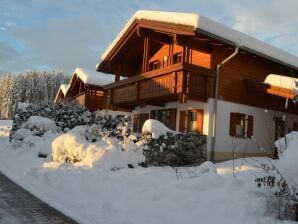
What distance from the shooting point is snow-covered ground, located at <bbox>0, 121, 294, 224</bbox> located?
281 inches

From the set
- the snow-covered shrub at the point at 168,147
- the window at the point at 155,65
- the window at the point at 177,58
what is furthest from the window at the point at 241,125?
the window at the point at 155,65

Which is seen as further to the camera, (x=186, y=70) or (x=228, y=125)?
(x=228, y=125)

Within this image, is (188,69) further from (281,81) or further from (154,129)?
(281,81)

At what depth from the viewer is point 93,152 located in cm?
1341

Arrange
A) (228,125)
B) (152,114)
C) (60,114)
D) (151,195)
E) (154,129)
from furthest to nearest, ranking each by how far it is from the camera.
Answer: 1. (60,114)
2. (152,114)
3. (228,125)
4. (154,129)
5. (151,195)

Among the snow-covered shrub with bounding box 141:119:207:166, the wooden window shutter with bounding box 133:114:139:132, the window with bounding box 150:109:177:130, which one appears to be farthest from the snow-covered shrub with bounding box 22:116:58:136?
the snow-covered shrub with bounding box 141:119:207:166

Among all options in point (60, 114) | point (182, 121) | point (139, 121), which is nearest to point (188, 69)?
point (182, 121)

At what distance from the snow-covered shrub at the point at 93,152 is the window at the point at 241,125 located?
576cm

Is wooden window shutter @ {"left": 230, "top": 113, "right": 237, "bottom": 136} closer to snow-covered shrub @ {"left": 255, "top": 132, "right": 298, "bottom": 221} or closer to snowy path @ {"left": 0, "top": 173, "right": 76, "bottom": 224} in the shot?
snowy path @ {"left": 0, "top": 173, "right": 76, "bottom": 224}

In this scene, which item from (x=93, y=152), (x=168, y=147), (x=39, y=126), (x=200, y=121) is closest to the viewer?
(x=93, y=152)

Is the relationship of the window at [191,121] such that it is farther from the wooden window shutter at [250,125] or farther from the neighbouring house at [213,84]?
the wooden window shutter at [250,125]

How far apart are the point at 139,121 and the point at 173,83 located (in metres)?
6.98

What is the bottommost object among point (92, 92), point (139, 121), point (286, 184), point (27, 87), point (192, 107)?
point (286, 184)

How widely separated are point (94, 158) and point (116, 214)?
5497mm
